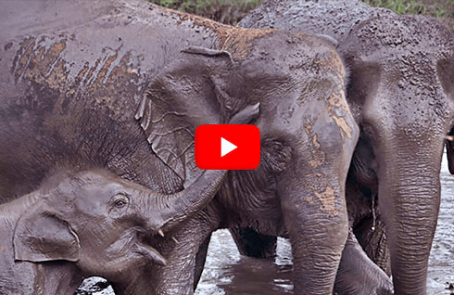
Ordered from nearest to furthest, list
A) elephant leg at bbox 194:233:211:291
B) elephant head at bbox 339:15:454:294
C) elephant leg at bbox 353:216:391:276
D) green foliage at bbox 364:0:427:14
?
elephant head at bbox 339:15:454:294 < elephant leg at bbox 194:233:211:291 < elephant leg at bbox 353:216:391:276 < green foliage at bbox 364:0:427:14

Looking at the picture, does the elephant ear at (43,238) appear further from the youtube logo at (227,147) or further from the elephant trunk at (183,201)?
the youtube logo at (227,147)

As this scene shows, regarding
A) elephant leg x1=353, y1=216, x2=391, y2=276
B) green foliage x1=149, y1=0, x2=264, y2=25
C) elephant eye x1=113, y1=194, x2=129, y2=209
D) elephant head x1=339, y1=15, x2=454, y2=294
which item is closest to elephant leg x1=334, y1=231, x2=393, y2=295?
elephant head x1=339, y1=15, x2=454, y2=294

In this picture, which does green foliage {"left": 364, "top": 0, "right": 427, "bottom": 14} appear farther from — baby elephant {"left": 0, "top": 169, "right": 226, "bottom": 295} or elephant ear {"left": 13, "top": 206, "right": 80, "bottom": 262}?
Result: elephant ear {"left": 13, "top": 206, "right": 80, "bottom": 262}

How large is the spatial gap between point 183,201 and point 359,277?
1202mm

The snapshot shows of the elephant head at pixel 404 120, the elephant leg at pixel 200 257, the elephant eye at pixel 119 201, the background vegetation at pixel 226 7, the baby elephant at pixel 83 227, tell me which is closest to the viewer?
the baby elephant at pixel 83 227

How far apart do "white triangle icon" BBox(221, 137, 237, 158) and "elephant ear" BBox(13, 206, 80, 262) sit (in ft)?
2.29

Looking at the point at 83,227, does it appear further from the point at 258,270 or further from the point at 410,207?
the point at 258,270

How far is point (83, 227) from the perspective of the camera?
3549 millimetres

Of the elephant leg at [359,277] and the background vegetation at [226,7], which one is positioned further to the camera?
the background vegetation at [226,7]

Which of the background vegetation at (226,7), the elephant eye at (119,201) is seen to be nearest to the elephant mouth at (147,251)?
the elephant eye at (119,201)

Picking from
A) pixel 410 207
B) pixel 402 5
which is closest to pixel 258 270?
pixel 410 207

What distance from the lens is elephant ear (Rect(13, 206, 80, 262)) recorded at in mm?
3459

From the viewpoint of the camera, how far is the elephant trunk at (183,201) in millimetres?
3625

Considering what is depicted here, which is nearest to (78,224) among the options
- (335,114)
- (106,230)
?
(106,230)
